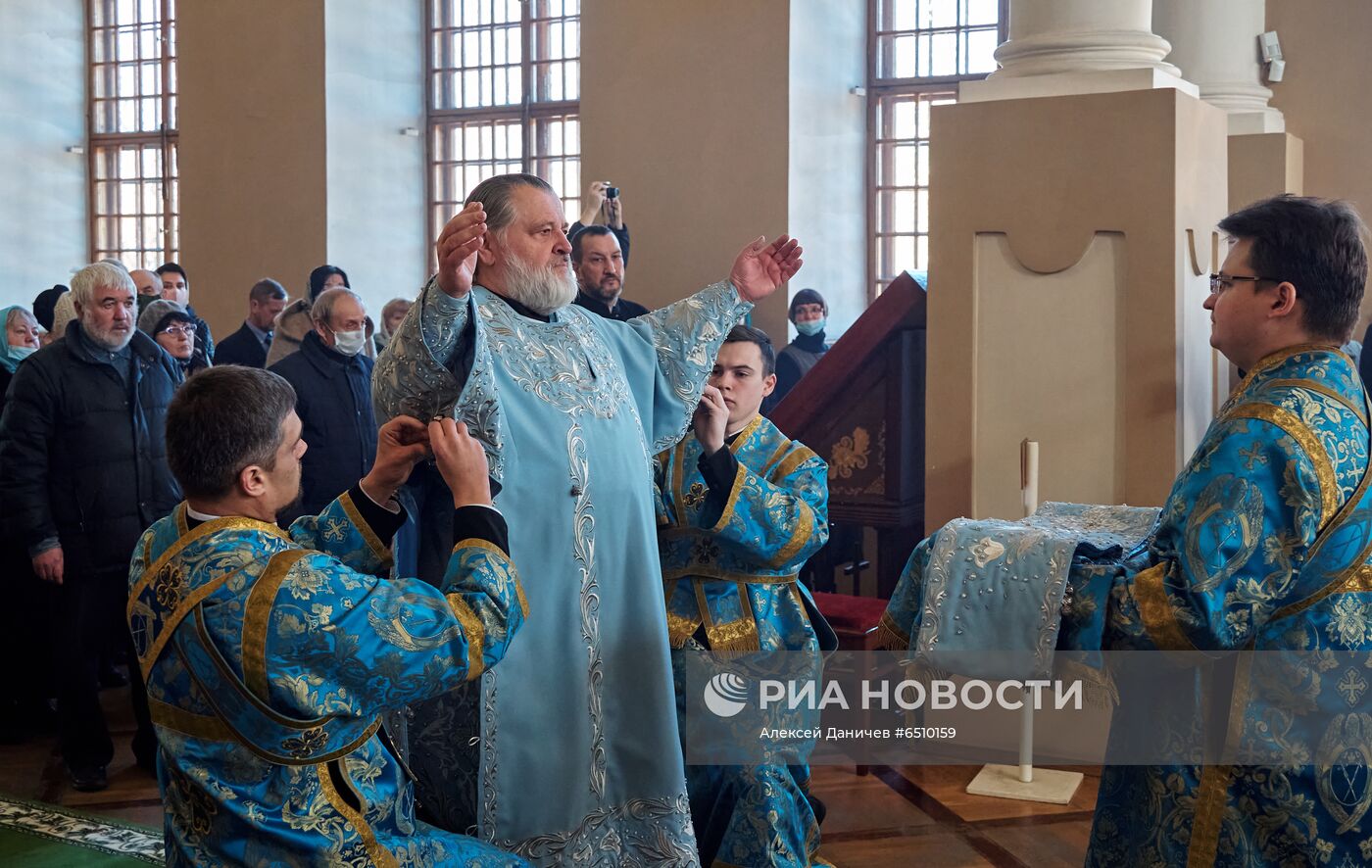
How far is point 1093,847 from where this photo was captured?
2.49m

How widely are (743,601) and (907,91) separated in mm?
6824

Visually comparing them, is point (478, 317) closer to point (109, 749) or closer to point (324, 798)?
point (324, 798)

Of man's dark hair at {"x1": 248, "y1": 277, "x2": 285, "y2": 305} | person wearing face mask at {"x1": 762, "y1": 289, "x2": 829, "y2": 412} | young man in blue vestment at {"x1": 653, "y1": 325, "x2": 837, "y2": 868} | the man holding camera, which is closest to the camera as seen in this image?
young man in blue vestment at {"x1": 653, "y1": 325, "x2": 837, "y2": 868}

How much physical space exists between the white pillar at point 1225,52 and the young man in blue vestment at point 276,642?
4936 mm

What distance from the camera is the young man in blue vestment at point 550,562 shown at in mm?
2496

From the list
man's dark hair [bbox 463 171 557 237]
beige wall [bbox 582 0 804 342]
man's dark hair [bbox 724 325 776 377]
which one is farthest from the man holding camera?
man's dark hair [bbox 463 171 557 237]

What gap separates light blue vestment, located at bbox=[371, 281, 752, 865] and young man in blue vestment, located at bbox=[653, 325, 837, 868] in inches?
15.1

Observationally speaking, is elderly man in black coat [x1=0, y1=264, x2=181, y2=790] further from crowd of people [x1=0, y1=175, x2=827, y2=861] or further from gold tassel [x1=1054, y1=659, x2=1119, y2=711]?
gold tassel [x1=1054, y1=659, x2=1119, y2=711]

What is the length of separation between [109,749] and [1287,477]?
4063 millimetres

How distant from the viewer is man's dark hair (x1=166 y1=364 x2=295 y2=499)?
2051mm

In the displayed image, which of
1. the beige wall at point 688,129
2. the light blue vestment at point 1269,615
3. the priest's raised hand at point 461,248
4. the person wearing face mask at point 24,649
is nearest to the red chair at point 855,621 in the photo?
the light blue vestment at point 1269,615

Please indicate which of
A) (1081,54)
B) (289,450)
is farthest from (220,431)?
(1081,54)

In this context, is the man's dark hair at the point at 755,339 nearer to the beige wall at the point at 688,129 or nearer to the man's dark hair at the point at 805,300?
the man's dark hair at the point at 805,300

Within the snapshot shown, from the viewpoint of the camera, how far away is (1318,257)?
221cm
